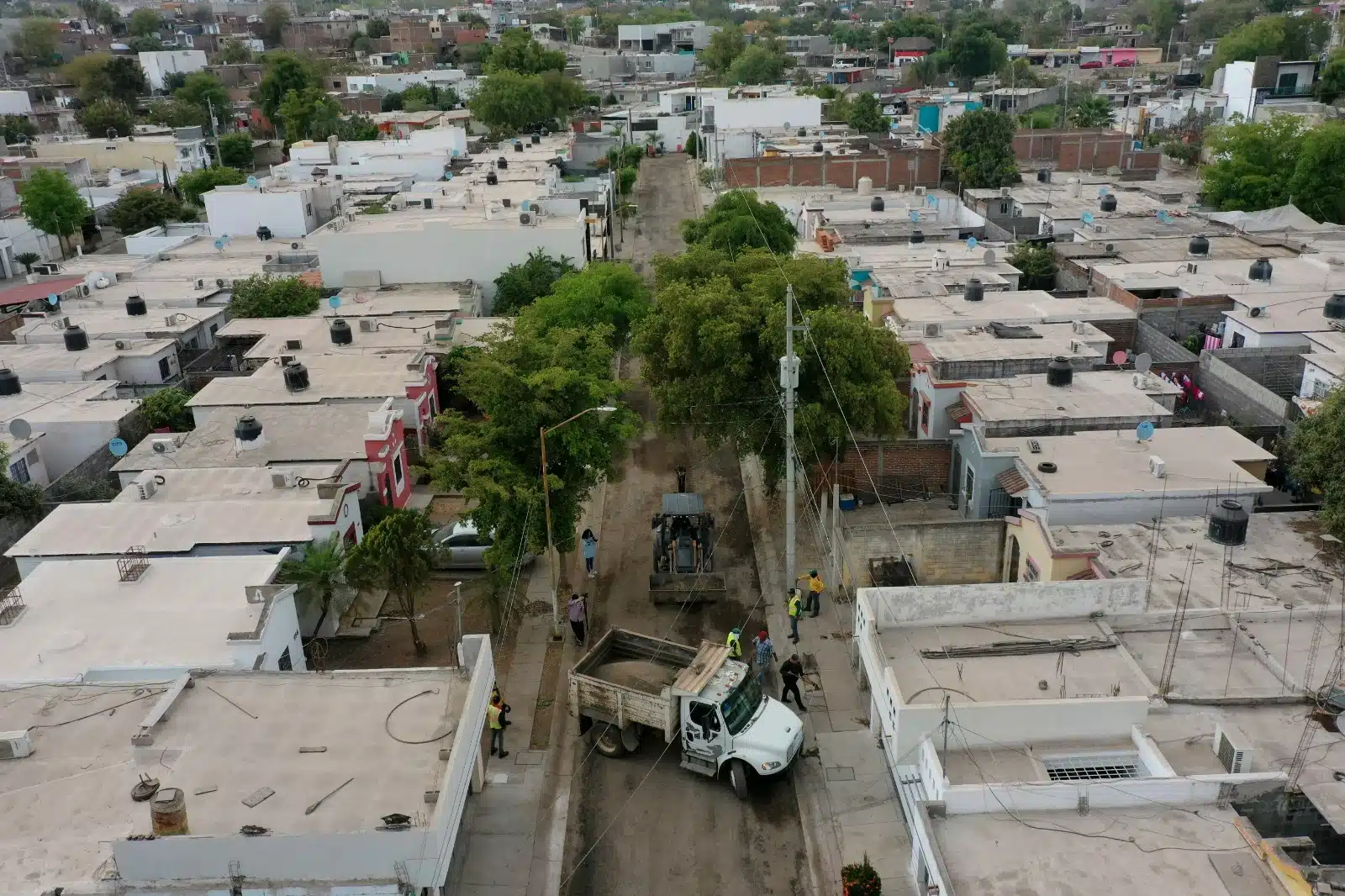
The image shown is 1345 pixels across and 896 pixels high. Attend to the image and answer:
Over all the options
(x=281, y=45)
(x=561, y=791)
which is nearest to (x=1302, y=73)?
(x=561, y=791)

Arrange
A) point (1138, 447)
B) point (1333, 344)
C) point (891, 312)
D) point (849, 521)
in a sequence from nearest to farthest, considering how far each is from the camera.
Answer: point (1138, 447), point (849, 521), point (1333, 344), point (891, 312)

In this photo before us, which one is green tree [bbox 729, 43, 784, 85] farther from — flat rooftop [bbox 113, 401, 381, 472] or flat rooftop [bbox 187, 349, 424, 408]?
flat rooftop [bbox 113, 401, 381, 472]

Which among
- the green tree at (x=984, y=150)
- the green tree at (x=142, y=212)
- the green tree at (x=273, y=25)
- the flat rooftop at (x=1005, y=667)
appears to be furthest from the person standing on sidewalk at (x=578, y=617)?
the green tree at (x=273, y=25)

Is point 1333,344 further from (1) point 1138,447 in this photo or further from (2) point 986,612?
(2) point 986,612

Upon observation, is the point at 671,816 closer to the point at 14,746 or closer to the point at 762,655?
the point at 762,655

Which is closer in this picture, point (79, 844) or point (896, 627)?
point (79, 844)

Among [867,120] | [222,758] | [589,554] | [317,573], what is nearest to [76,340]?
[317,573]

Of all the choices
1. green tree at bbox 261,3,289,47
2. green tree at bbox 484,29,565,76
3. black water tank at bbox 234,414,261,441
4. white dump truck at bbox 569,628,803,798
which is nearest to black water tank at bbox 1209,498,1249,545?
white dump truck at bbox 569,628,803,798
